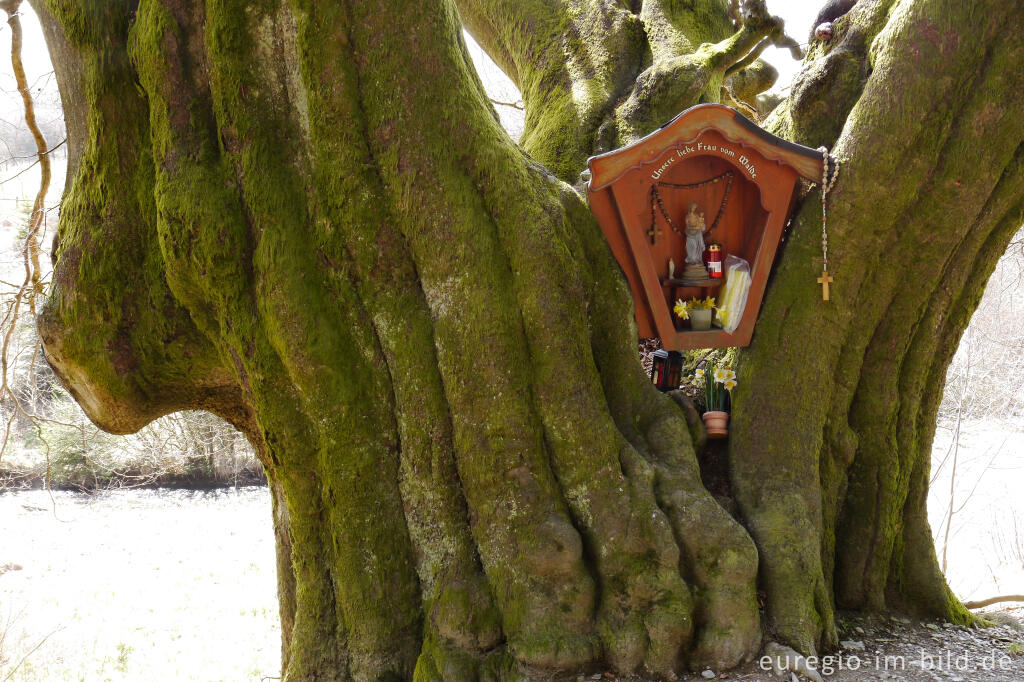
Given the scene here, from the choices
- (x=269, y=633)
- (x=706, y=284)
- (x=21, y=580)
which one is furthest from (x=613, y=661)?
(x=21, y=580)

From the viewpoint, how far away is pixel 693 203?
401cm

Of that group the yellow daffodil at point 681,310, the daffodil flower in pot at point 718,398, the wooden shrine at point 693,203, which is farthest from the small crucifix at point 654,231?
the daffodil flower in pot at point 718,398

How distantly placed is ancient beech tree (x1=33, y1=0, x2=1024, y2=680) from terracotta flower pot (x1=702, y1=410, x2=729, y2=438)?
11 cm

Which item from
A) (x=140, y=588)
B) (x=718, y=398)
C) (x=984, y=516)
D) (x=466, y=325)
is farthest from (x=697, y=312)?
(x=984, y=516)

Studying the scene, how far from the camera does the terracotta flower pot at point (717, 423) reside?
3941mm

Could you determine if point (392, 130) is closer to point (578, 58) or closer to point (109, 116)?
point (109, 116)

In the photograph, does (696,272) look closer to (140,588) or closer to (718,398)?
(718,398)

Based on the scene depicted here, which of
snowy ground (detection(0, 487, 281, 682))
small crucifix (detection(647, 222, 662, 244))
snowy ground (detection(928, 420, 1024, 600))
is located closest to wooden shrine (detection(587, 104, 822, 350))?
small crucifix (detection(647, 222, 662, 244))

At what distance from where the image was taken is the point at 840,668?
11.0ft

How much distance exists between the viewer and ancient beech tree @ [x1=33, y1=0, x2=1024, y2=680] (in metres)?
3.24

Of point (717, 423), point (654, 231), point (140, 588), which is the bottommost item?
point (140, 588)

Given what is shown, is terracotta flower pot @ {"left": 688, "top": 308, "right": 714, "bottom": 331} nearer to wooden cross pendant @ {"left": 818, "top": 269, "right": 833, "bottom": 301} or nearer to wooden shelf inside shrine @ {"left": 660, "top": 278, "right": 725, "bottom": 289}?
wooden shelf inside shrine @ {"left": 660, "top": 278, "right": 725, "bottom": 289}

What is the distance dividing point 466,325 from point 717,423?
1.50 meters

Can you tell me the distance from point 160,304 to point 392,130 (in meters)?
1.48
